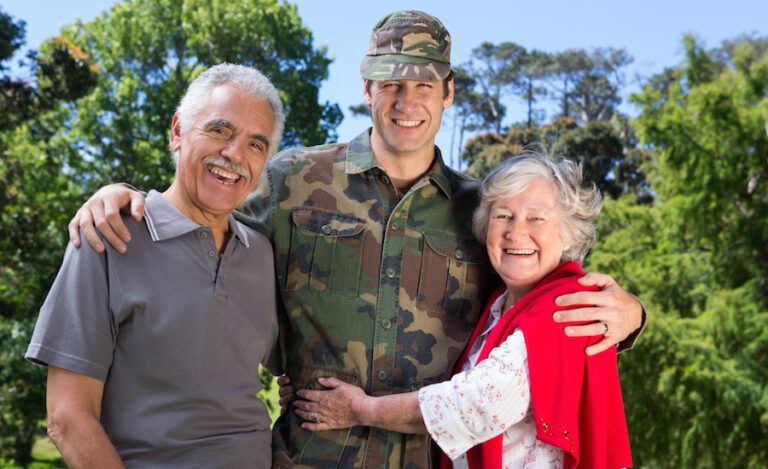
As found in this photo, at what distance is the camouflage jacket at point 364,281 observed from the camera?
10.4 ft

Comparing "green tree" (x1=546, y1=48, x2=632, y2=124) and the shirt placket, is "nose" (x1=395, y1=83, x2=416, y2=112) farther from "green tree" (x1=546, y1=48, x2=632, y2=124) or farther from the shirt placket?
"green tree" (x1=546, y1=48, x2=632, y2=124)

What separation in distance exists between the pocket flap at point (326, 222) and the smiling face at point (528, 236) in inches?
24.2

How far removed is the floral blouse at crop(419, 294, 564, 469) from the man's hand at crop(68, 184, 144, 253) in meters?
1.14

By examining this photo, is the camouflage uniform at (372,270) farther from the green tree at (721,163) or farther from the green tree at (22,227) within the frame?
the green tree at (721,163)

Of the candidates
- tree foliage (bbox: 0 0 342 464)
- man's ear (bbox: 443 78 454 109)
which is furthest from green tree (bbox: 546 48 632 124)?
man's ear (bbox: 443 78 454 109)

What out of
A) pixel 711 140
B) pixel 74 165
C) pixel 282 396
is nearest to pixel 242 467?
pixel 282 396

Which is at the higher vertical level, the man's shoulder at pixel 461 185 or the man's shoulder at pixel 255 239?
the man's shoulder at pixel 461 185

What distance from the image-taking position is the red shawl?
259cm

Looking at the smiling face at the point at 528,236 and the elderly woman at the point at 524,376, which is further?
the smiling face at the point at 528,236

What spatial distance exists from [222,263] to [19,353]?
1347cm

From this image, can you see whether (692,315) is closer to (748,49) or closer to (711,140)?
(711,140)

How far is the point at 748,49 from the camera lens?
15781 millimetres

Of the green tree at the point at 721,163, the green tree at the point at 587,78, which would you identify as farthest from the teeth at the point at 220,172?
the green tree at the point at 587,78

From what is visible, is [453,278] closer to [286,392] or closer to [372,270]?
[372,270]
